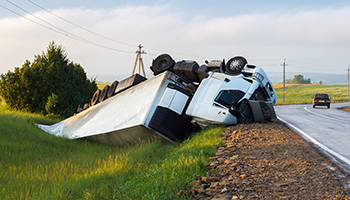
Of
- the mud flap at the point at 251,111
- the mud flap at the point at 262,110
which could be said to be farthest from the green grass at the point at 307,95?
the mud flap at the point at 251,111

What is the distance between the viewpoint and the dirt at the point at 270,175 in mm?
3995

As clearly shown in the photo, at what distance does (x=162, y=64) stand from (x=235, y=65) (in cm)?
346

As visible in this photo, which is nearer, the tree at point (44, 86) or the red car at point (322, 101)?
the tree at point (44, 86)

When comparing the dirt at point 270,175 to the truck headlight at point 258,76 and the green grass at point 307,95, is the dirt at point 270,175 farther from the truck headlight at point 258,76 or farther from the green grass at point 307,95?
the green grass at point 307,95

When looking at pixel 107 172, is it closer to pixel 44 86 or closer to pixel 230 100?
pixel 230 100

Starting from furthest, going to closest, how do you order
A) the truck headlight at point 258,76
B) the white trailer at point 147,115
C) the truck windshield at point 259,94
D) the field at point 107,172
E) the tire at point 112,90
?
the tire at point 112,90, the truck headlight at point 258,76, the truck windshield at point 259,94, the white trailer at point 147,115, the field at point 107,172

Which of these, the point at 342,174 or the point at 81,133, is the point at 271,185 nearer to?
the point at 342,174

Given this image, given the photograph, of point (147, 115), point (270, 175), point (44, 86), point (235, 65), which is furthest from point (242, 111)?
point (44, 86)

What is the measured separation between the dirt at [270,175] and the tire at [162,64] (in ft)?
19.4

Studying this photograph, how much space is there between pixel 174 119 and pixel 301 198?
609cm

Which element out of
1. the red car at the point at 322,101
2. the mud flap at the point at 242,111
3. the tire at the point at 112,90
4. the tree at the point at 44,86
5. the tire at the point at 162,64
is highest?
the red car at the point at 322,101

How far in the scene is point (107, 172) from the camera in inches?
257

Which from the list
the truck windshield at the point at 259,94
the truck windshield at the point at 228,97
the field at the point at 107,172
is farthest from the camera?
the truck windshield at the point at 259,94

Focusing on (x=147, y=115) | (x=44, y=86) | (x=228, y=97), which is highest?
(x=228, y=97)
